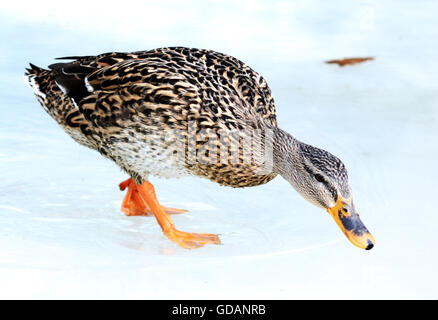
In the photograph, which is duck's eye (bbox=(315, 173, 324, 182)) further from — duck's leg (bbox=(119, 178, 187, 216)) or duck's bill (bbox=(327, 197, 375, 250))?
duck's leg (bbox=(119, 178, 187, 216))

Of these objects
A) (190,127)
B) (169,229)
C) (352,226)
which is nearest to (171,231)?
(169,229)

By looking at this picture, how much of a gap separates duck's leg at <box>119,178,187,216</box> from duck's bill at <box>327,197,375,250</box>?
148 cm

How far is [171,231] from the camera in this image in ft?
16.1

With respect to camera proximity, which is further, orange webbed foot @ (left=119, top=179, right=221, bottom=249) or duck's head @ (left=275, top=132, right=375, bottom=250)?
orange webbed foot @ (left=119, top=179, right=221, bottom=249)

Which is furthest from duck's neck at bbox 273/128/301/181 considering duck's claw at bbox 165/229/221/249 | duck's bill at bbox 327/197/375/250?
duck's claw at bbox 165/229/221/249

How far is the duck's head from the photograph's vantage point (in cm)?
417

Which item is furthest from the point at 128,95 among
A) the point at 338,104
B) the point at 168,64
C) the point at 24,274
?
the point at 338,104

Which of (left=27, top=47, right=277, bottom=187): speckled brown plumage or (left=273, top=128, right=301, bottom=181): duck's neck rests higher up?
(left=27, top=47, right=277, bottom=187): speckled brown plumage

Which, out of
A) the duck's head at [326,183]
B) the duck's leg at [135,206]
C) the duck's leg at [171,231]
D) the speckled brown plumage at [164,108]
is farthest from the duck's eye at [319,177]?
the duck's leg at [135,206]

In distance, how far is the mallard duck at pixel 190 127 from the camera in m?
4.45

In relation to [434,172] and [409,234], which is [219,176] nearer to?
[409,234]

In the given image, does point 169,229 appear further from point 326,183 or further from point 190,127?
point 326,183

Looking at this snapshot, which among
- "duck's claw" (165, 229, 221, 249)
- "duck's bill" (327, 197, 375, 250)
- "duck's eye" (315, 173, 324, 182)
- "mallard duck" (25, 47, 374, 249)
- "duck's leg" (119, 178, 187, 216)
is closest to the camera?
"duck's bill" (327, 197, 375, 250)

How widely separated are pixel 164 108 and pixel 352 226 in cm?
121
